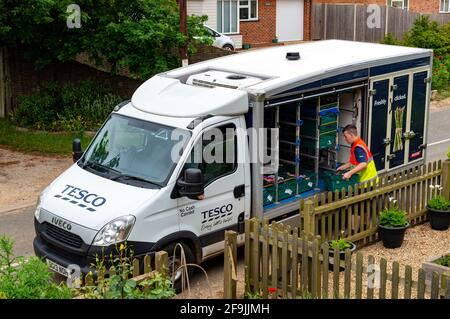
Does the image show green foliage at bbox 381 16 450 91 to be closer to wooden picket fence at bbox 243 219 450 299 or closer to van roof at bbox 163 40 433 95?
van roof at bbox 163 40 433 95

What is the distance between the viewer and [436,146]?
Answer: 60.8ft

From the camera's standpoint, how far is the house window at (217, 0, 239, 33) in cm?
3519

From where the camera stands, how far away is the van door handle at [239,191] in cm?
962

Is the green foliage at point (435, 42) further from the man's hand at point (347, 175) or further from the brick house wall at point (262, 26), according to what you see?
the man's hand at point (347, 175)

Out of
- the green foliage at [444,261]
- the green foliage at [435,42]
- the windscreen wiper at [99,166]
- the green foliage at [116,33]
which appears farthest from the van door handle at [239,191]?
the green foliage at [435,42]

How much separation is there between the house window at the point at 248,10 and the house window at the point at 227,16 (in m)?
0.48

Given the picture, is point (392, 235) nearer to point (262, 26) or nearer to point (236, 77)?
point (236, 77)

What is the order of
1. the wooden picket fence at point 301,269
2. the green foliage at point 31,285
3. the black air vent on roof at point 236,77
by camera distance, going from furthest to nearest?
the black air vent on roof at point 236,77 < the wooden picket fence at point 301,269 < the green foliage at point 31,285

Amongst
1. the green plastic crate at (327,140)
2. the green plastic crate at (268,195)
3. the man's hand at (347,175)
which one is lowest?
the green plastic crate at (268,195)

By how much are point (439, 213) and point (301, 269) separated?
4048 mm

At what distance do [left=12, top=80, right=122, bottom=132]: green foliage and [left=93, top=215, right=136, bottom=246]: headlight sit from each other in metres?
10.1

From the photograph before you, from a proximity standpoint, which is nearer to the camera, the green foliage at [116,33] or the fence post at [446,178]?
the fence post at [446,178]

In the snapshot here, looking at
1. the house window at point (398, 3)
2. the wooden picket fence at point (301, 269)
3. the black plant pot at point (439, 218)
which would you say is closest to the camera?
the wooden picket fence at point (301, 269)
